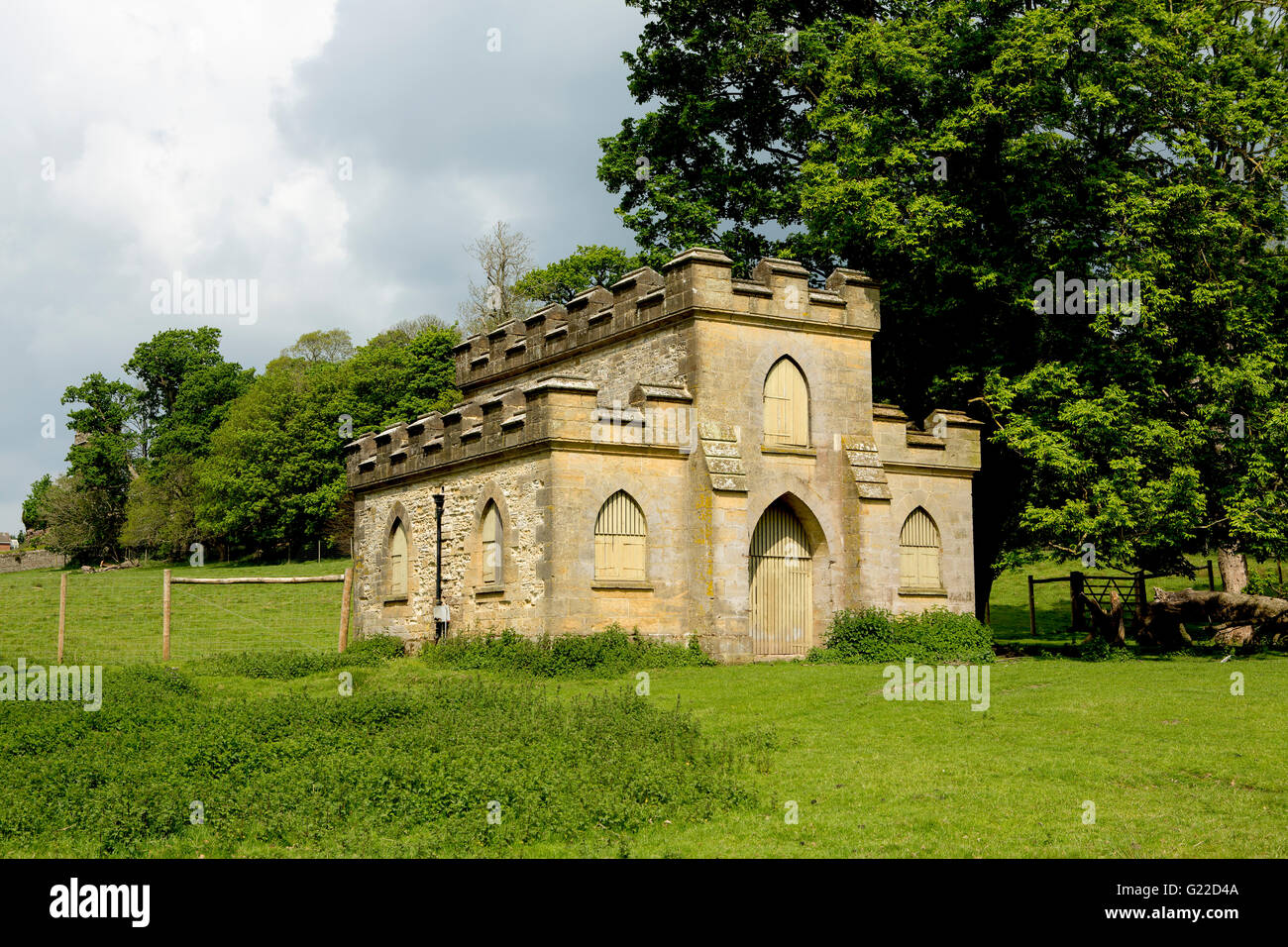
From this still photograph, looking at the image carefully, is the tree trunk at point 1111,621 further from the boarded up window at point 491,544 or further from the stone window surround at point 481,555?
the boarded up window at point 491,544

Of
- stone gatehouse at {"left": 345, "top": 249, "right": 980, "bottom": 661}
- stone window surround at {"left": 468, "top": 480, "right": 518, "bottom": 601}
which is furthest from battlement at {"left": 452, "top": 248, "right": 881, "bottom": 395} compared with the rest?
stone window surround at {"left": 468, "top": 480, "right": 518, "bottom": 601}

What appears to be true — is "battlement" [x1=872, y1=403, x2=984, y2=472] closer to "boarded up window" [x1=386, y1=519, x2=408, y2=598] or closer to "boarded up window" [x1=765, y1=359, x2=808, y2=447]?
"boarded up window" [x1=765, y1=359, x2=808, y2=447]

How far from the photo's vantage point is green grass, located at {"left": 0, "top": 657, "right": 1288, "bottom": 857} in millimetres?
9102

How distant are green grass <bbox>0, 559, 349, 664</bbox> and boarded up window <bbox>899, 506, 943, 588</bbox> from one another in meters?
13.0

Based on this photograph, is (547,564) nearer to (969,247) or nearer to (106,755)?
(106,755)

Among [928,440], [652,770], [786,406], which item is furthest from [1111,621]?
[652,770]

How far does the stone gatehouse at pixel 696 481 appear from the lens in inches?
846

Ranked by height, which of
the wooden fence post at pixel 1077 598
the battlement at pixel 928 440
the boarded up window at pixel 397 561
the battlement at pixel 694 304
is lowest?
the wooden fence post at pixel 1077 598

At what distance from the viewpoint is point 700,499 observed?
21844mm

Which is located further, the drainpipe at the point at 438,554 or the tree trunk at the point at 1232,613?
the drainpipe at the point at 438,554

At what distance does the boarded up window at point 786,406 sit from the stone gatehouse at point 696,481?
0.03 meters

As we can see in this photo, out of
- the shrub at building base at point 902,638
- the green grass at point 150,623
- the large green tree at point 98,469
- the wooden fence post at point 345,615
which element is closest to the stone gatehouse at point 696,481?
the shrub at building base at point 902,638
